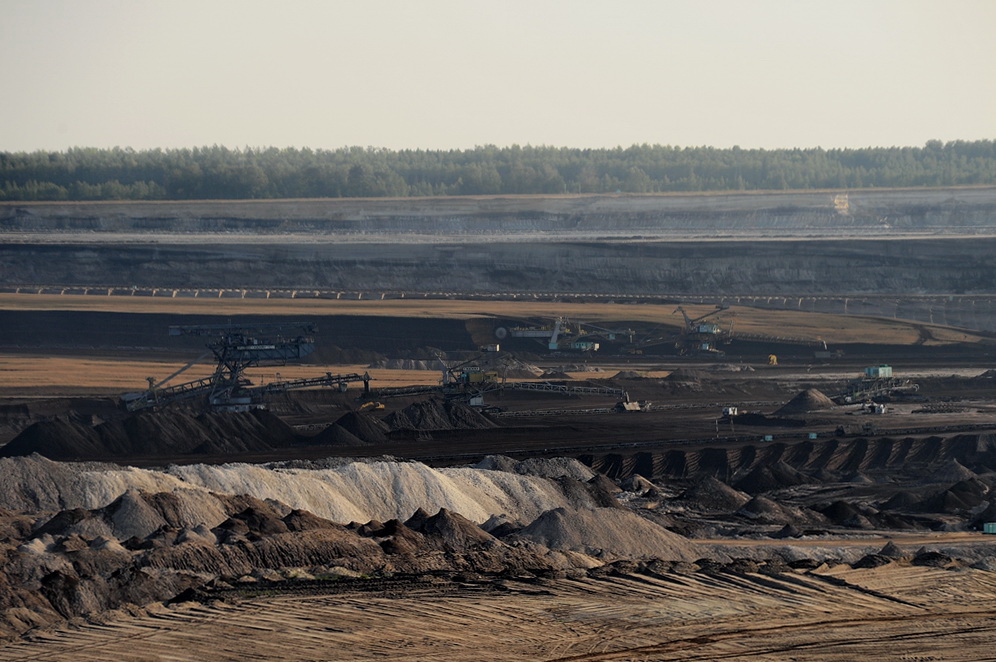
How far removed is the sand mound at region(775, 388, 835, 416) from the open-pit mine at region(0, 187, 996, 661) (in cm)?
69

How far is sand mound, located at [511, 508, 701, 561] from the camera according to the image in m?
32.6

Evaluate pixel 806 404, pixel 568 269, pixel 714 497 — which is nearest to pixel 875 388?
pixel 806 404

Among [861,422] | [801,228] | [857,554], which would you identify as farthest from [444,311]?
[857,554]

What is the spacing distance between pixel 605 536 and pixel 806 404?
103 feet

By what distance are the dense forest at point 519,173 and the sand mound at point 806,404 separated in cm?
8729

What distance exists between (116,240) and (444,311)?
3837 cm

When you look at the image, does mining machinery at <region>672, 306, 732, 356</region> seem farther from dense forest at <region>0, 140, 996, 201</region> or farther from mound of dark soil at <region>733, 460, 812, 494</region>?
dense forest at <region>0, 140, 996, 201</region>

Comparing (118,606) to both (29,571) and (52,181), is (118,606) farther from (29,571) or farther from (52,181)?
(52,181)

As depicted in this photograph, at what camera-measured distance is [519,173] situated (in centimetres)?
15188

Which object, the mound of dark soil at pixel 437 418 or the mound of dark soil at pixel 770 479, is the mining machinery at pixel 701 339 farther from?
the mound of dark soil at pixel 770 479

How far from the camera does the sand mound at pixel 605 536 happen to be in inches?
1284

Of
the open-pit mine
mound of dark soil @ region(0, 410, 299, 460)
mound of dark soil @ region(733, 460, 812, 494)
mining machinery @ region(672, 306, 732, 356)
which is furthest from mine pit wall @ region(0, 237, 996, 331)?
mound of dark soil @ region(733, 460, 812, 494)

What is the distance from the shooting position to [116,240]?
114 metres

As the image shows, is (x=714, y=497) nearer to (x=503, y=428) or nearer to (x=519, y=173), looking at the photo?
(x=503, y=428)
